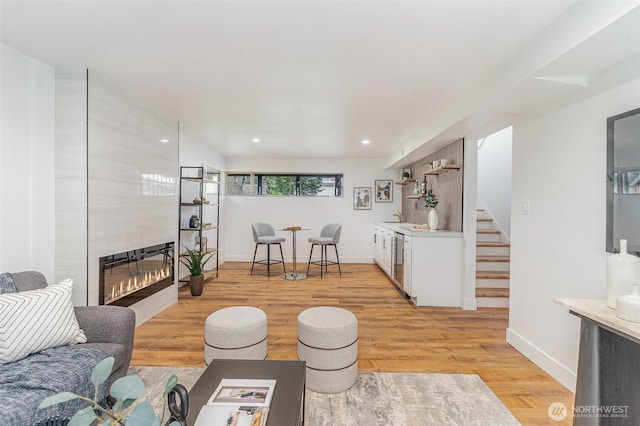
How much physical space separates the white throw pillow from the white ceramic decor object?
2.85m

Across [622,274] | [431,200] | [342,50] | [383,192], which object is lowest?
[622,274]

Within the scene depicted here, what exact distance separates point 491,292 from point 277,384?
11.1 ft

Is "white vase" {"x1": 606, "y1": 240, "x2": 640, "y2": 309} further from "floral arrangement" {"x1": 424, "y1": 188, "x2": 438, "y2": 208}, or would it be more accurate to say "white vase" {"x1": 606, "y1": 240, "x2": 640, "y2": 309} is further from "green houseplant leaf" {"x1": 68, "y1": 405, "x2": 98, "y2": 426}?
"floral arrangement" {"x1": 424, "y1": 188, "x2": 438, "y2": 208}

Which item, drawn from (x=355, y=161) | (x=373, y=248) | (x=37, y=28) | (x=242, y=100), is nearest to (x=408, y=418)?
(x=242, y=100)

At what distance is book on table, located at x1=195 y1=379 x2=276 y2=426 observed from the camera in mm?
1248

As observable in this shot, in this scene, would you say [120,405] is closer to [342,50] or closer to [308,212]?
[342,50]

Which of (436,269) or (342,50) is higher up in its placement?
(342,50)

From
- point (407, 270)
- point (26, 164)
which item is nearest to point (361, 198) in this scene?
point (407, 270)

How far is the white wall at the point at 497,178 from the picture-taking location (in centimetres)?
495

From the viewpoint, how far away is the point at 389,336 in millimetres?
2996

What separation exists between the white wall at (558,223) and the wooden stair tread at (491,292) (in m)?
1.05

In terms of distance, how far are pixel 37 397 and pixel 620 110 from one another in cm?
332

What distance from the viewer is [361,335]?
302 cm

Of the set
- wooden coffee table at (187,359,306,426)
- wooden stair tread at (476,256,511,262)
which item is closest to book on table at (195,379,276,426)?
wooden coffee table at (187,359,306,426)
